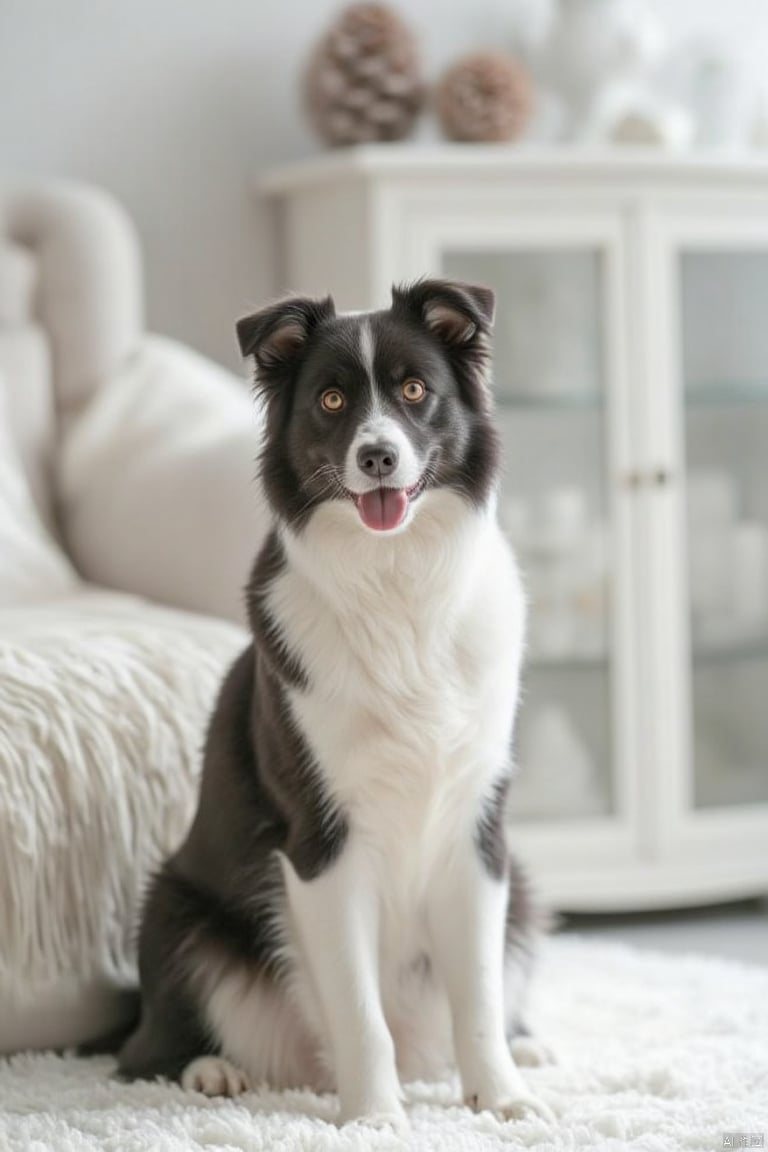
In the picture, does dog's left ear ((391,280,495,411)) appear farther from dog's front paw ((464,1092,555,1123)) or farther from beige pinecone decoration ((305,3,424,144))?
beige pinecone decoration ((305,3,424,144))

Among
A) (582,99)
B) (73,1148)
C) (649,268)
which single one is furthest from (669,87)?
(73,1148)

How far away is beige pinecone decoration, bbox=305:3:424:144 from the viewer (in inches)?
117

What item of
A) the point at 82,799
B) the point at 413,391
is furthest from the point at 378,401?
the point at 82,799

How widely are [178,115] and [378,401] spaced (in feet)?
6.30

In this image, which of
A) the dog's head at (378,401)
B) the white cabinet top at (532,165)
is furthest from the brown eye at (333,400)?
the white cabinet top at (532,165)

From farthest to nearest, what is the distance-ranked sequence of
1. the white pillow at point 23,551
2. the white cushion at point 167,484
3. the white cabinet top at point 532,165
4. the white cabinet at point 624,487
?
the white cabinet at point 624,487 < the white cabinet top at point 532,165 < the white pillow at point 23,551 < the white cushion at point 167,484

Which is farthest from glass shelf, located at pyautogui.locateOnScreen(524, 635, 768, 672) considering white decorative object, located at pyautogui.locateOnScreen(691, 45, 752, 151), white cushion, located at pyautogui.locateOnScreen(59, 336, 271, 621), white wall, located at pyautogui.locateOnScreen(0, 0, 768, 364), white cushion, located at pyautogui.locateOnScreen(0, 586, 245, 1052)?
white cushion, located at pyautogui.locateOnScreen(0, 586, 245, 1052)

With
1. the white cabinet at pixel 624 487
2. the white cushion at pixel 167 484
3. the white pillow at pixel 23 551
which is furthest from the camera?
the white cabinet at pixel 624 487

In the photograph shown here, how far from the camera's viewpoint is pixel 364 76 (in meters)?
2.98

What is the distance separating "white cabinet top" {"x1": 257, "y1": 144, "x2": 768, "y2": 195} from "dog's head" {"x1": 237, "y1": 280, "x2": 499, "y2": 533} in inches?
49.9

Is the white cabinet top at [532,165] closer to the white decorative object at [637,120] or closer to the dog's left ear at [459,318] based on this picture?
the white decorative object at [637,120]

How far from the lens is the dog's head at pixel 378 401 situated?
1.50 meters

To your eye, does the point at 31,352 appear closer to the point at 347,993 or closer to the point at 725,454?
the point at 725,454

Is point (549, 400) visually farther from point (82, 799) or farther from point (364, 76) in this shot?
point (82, 799)
